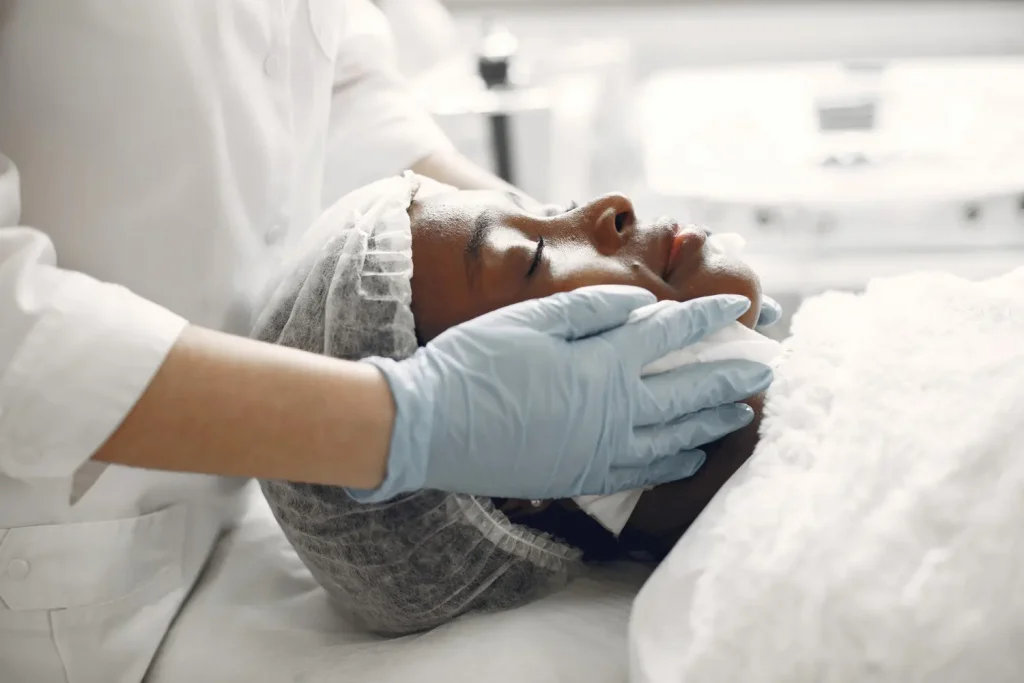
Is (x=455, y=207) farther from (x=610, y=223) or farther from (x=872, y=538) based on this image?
(x=872, y=538)

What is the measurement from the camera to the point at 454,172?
4.28 ft

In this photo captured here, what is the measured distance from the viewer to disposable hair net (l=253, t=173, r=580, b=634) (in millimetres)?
854

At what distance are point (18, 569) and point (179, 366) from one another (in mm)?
331

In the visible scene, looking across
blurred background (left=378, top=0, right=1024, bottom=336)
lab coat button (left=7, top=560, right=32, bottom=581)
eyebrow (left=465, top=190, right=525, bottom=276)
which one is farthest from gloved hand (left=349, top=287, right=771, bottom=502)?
blurred background (left=378, top=0, right=1024, bottom=336)

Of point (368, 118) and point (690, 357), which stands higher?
point (368, 118)

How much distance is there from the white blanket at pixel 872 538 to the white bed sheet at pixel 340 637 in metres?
0.12

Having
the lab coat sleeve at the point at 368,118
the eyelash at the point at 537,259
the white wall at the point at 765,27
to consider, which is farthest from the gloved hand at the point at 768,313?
the white wall at the point at 765,27

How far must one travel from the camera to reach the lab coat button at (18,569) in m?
0.85

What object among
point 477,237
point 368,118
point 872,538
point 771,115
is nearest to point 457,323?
point 477,237

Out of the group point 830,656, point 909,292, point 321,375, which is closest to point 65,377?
point 321,375

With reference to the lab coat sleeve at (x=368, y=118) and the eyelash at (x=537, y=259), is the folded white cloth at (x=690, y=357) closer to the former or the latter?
the eyelash at (x=537, y=259)

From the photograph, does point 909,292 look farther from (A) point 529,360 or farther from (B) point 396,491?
(B) point 396,491

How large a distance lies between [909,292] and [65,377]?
82 cm

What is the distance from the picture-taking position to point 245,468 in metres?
0.70
